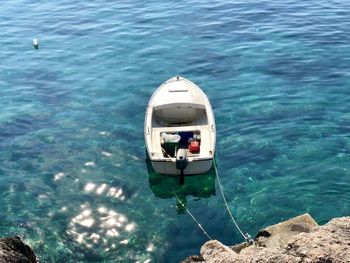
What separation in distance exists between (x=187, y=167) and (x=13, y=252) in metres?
10.2

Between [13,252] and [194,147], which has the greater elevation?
[13,252]

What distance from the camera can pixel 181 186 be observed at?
20703 mm

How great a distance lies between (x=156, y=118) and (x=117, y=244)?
9342mm

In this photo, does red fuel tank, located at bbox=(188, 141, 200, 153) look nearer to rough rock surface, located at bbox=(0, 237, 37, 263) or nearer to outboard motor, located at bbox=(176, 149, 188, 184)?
outboard motor, located at bbox=(176, 149, 188, 184)

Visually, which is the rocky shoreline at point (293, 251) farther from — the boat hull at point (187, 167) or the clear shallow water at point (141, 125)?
the boat hull at point (187, 167)

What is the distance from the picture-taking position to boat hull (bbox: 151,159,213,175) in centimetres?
1998

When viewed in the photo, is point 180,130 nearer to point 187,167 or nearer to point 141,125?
point 187,167

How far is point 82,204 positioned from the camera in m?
19.8

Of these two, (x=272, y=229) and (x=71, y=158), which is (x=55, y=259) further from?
(x=272, y=229)

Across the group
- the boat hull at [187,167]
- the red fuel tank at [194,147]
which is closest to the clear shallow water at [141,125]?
the boat hull at [187,167]

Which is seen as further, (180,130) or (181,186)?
(180,130)

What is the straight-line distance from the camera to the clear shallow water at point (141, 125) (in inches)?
731

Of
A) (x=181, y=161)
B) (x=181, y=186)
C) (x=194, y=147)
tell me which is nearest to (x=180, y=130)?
(x=194, y=147)

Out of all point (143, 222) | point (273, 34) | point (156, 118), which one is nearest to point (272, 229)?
point (143, 222)
